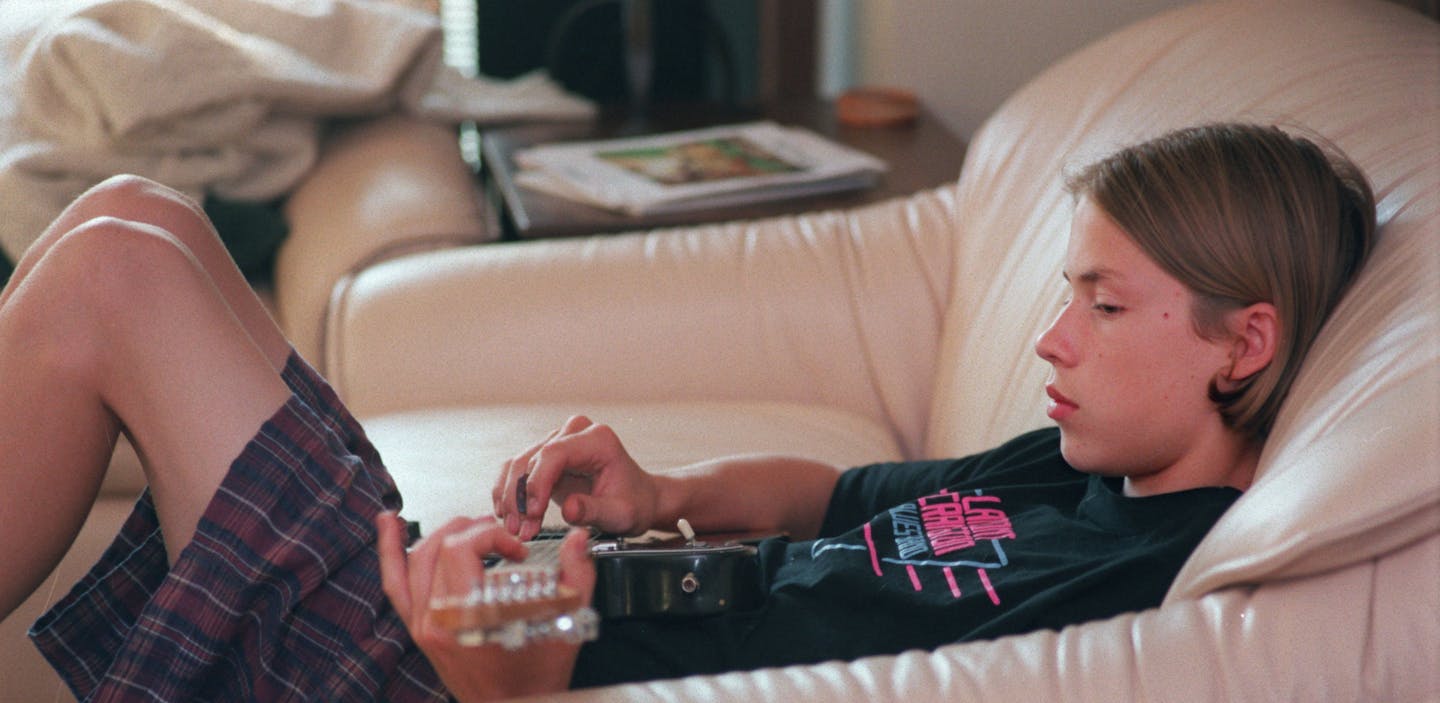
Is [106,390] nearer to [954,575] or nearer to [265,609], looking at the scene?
[265,609]

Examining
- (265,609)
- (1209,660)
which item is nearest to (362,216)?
(265,609)

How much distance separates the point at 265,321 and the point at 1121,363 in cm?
63

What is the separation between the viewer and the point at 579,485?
113 centimetres

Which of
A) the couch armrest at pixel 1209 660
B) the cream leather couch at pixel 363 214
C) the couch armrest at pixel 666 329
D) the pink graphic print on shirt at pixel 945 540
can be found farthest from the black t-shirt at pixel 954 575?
the cream leather couch at pixel 363 214

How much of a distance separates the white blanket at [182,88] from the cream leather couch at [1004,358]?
385mm

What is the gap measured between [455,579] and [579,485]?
372 millimetres

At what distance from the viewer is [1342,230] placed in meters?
0.97

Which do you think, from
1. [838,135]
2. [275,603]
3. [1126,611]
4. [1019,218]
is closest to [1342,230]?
[1126,611]

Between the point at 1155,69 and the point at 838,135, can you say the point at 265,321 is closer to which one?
the point at 1155,69

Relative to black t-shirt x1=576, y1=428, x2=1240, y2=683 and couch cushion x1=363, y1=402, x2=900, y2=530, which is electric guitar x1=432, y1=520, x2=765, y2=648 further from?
couch cushion x1=363, y1=402, x2=900, y2=530

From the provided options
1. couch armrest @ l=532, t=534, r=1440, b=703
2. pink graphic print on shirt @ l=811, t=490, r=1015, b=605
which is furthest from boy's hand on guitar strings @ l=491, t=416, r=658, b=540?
couch armrest @ l=532, t=534, r=1440, b=703

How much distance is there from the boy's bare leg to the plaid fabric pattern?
30mm

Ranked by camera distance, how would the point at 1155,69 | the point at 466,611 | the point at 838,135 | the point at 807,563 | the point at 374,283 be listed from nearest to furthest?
the point at 466,611
the point at 807,563
the point at 1155,69
the point at 374,283
the point at 838,135

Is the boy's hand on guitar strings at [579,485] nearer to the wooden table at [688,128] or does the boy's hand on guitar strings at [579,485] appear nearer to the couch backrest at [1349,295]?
the couch backrest at [1349,295]
